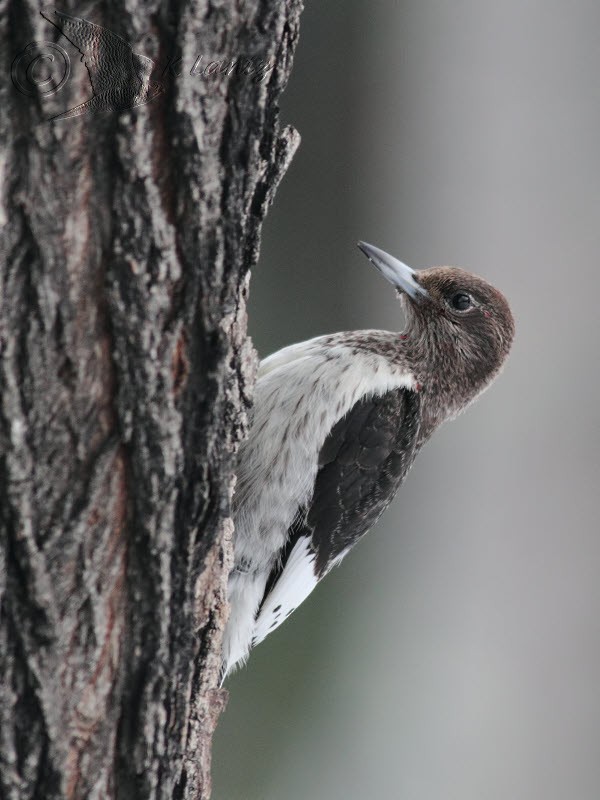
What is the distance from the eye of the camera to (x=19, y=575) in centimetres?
147

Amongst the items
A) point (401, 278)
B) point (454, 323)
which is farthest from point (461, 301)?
point (401, 278)

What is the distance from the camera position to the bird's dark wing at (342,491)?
109 inches

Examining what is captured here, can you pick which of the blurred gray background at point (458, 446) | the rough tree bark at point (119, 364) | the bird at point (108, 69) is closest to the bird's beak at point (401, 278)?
the rough tree bark at point (119, 364)

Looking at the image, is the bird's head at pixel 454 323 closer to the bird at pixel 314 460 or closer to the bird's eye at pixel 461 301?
the bird's eye at pixel 461 301

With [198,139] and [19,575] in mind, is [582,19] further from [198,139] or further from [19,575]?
[19,575]

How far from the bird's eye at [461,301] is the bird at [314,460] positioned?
262 mm

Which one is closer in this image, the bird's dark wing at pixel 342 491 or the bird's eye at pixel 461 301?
the bird's dark wing at pixel 342 491

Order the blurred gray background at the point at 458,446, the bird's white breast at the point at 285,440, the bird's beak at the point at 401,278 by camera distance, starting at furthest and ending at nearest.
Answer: the blurred gray background at the point at 458,446 < the bird's beak at the point at 401,278 < the bird's white breast at the point at 285,440

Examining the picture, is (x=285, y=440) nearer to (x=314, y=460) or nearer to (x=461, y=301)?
(x=314, y=460)

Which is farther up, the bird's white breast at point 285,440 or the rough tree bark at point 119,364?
the rough tree bark at point 119,364

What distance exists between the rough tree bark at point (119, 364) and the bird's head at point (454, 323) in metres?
1.68

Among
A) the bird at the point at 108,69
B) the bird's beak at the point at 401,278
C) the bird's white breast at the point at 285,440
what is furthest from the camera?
the bird's beak at the point at 401,278

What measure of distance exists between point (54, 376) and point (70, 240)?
0.21m

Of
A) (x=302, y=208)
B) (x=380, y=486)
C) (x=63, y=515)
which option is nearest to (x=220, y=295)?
(x=63, y=515)
